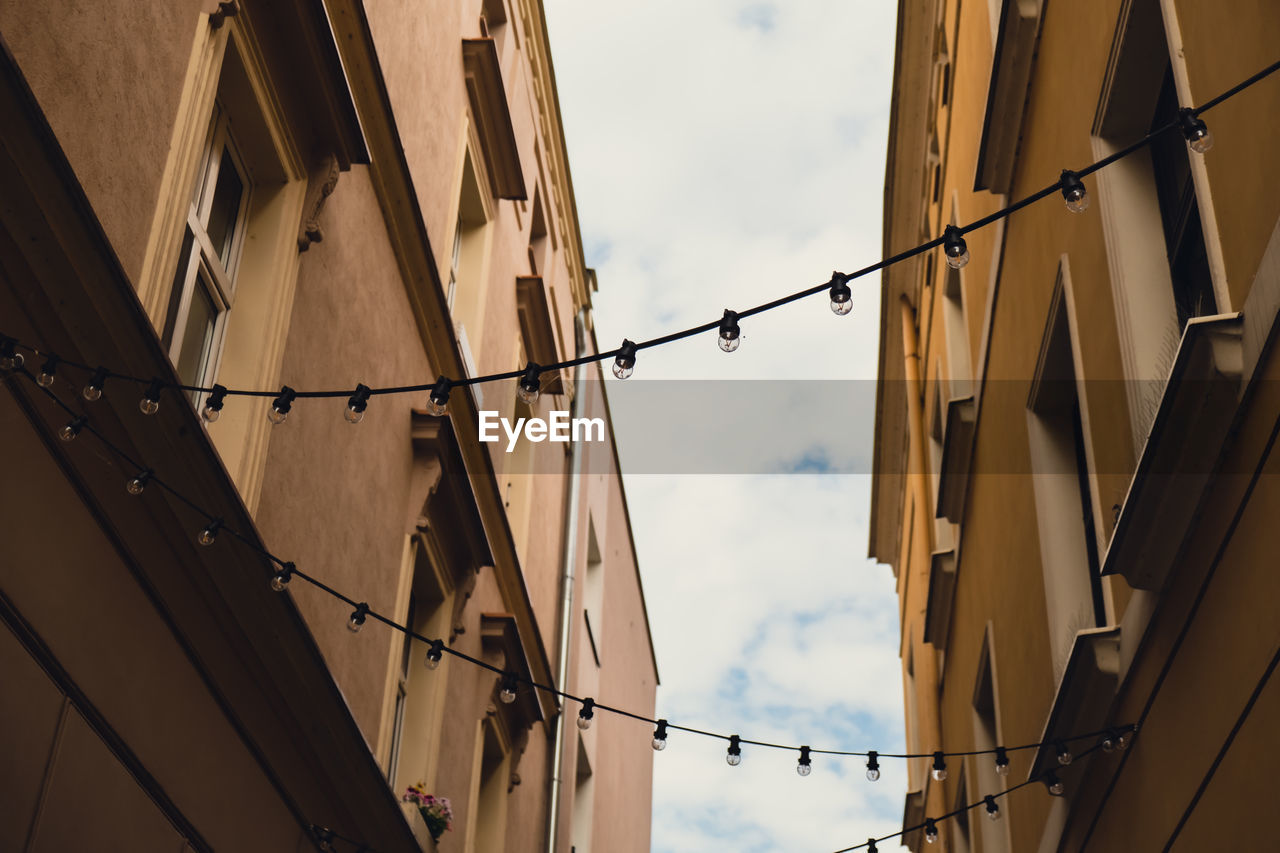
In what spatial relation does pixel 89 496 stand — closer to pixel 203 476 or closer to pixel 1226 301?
pixel 203 476

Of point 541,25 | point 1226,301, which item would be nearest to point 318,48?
point 1226,301

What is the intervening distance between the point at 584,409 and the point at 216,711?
14558mm

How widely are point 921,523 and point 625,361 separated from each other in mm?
13525

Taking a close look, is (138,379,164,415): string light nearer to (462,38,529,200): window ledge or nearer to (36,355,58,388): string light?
(36,355,58,388): string light

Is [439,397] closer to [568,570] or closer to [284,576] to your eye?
[284,576]

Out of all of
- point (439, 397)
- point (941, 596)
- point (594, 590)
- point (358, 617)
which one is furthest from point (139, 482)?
point (594, 590)

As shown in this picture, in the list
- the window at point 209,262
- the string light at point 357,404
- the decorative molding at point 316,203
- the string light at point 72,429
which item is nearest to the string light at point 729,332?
the string light at point 357,404

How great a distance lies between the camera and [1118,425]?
658 cm

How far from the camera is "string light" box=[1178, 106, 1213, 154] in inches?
147

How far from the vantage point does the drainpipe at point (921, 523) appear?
1634 cm

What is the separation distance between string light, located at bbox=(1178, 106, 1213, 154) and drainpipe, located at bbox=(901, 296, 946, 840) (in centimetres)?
1261

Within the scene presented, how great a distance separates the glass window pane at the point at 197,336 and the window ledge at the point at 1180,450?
4354 mm

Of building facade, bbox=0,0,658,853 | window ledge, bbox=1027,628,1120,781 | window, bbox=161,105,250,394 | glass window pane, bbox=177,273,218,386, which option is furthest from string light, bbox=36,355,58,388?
window ledge, bbox=1027,628,1120,781

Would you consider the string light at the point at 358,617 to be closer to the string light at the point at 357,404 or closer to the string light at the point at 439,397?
the string light at the point at 357,404
